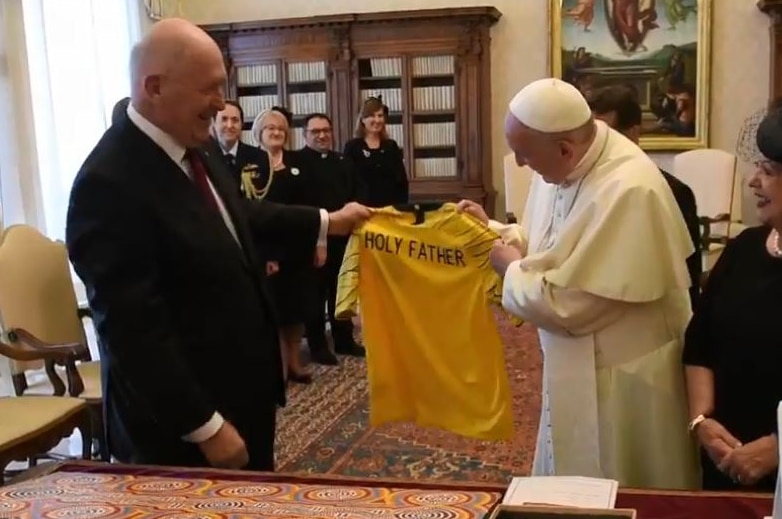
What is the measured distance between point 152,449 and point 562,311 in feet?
3.52

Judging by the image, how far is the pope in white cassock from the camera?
2.36 m

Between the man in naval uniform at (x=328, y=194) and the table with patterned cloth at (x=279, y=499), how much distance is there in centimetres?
391

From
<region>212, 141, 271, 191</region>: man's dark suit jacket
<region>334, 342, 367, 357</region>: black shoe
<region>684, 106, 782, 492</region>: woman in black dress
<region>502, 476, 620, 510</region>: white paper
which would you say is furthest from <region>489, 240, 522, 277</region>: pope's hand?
<region>334, 342, 367, 357</region>: black shoe

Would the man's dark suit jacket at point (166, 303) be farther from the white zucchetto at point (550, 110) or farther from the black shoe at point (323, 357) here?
the black shoe at point (323, 357)

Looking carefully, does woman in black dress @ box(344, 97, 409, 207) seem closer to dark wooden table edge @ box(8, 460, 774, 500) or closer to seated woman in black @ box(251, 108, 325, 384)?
seated woman in black @ box(251, 108, 325, 384)

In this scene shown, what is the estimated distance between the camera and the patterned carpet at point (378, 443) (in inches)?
163

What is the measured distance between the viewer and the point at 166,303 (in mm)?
2088

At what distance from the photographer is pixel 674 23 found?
788 cm

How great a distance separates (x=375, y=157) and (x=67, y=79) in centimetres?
235

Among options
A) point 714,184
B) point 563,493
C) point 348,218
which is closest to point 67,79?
point 348,218

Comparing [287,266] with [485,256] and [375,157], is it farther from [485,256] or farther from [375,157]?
[485,256]

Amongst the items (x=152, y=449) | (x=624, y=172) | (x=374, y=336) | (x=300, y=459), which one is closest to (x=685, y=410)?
(x=624, y=172)

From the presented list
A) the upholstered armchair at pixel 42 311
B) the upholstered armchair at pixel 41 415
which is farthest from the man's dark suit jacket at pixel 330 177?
the upholstered armchair at pixel 41 415

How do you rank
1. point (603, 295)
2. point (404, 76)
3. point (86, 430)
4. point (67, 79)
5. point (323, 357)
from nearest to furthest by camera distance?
point (603, 295) < point (86, 430) < point (323, 357) < point (67, 79) < point (404, 76)
